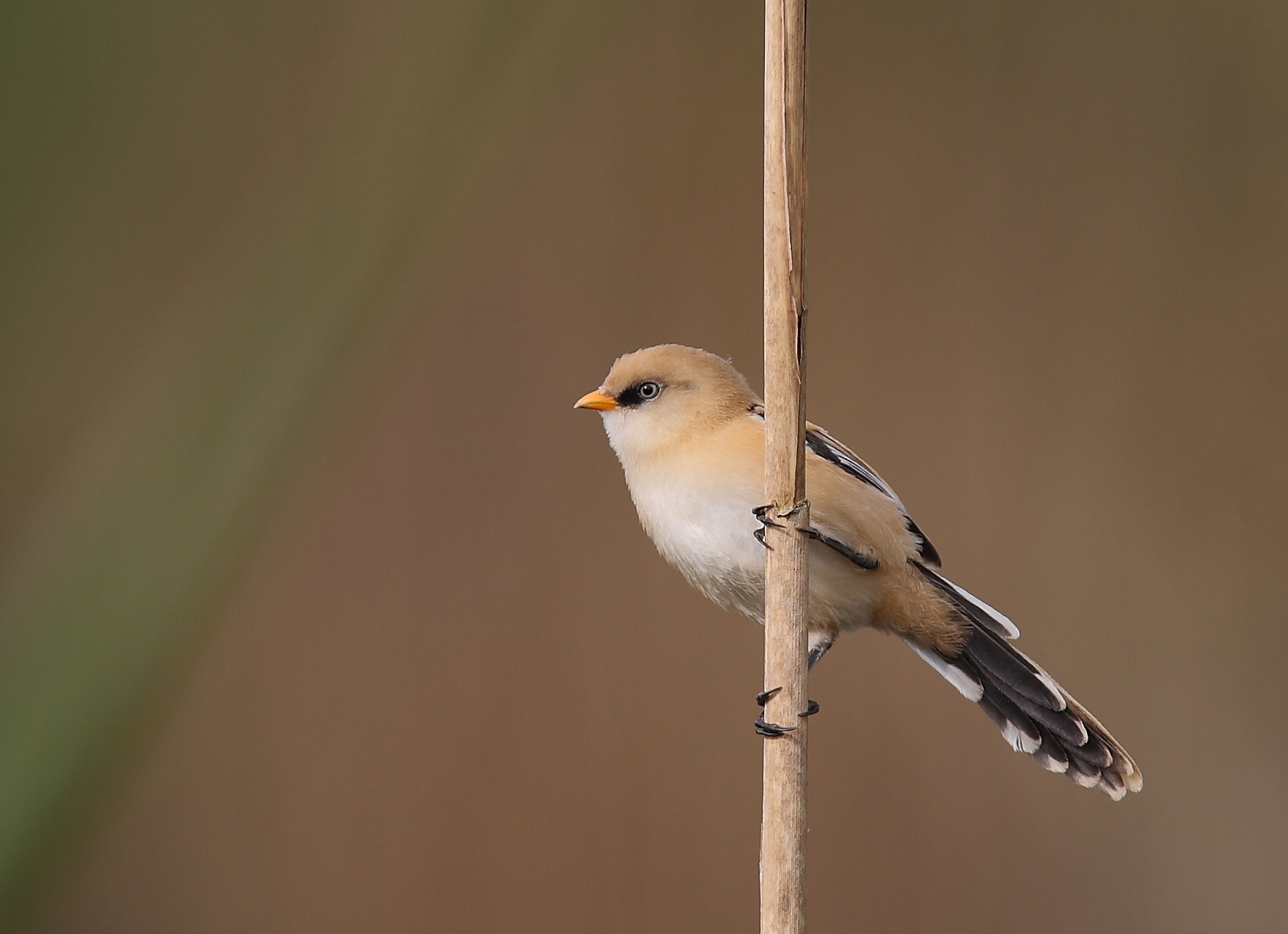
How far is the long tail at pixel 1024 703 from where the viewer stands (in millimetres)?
1048

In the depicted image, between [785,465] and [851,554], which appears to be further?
[851,554]

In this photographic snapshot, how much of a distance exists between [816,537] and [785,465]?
0.89ft

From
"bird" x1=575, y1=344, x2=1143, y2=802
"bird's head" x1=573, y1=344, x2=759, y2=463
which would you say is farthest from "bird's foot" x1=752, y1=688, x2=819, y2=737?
"bird's head" x1=573, y1=344, x2=759, y2=463

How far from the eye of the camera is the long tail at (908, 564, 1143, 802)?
1.05 meters

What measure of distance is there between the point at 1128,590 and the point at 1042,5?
1.02 meters

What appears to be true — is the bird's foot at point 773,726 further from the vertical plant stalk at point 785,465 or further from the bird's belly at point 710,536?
the bird's belly at point 710,536

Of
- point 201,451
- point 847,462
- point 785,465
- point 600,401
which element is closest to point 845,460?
point 847,462

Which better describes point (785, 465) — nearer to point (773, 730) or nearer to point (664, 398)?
point (773, 730)

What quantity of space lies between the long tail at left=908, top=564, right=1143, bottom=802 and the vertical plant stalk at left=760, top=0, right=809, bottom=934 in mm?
426

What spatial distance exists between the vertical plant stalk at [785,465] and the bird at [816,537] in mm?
226

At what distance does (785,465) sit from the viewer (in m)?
0.72

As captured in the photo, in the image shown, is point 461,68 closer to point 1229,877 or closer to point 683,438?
point 683,438

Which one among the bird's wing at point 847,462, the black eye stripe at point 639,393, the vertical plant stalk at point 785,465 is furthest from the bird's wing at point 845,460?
the vertical plant stalk at point 785,465

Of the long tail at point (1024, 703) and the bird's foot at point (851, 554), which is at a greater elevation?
the bird's foot at point (851, 554)
